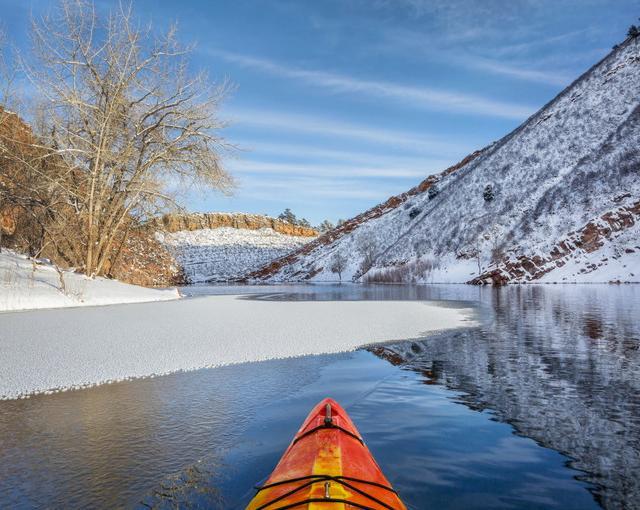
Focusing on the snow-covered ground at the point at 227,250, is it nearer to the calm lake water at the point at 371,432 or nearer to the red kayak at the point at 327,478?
the calm lake water at the point at 371,432

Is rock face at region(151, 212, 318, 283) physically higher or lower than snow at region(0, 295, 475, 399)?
higher

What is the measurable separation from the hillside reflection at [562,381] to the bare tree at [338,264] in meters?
62.4

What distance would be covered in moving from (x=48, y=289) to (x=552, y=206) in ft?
155

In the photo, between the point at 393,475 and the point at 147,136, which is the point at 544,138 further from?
the point at 393,475

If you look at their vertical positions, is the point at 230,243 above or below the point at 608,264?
above

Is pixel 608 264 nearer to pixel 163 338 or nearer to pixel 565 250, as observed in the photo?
pixel 565 250

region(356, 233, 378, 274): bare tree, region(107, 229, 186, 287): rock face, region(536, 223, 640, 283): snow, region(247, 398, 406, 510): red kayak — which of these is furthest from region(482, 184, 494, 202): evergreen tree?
region(247, 398, 406, 510): red kayak

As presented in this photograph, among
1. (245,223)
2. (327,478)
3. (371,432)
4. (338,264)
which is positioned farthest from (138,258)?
(245,223)

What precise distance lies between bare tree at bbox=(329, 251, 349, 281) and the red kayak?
7161 centimetres

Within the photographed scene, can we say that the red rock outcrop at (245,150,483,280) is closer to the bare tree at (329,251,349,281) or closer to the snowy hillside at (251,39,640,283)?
the bare tree at (329,251,349,281)

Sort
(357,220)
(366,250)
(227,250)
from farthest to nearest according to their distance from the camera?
(227,250)
(357,220)
(366,250)

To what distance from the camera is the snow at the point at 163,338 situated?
7246mm

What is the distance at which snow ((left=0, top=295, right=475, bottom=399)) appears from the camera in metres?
7.25

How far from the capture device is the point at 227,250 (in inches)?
4168
